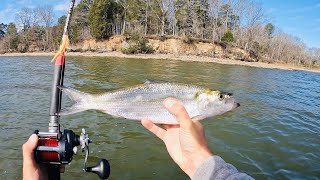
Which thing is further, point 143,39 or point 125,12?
point 125,12

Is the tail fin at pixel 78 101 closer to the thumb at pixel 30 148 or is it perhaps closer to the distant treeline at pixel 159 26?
the thumb at pixel 30 148

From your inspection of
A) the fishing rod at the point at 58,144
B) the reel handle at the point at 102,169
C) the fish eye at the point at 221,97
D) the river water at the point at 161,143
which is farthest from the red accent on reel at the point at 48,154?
the river water at the point at 161,143

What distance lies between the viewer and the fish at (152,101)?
3789 millimetres

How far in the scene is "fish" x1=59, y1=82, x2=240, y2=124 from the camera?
379 cm

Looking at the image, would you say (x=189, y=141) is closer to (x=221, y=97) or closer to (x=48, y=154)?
(x=221, y=97)

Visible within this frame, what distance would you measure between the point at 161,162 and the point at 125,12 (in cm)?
8231

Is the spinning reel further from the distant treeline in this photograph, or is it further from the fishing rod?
the distant treeline

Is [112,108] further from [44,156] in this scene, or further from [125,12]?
[125,12]

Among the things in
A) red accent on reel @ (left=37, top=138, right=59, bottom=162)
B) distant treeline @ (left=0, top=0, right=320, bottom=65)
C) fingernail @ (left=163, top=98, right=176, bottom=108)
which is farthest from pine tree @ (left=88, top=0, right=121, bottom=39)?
fingernail @ (left=163, top=98, right=176, bottom=108)

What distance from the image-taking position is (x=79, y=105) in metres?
3.83

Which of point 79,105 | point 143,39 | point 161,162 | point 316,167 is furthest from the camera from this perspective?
point 143,39

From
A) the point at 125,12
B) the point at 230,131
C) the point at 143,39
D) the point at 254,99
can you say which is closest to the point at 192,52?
the point at 143,39

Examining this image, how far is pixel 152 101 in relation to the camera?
3844mm

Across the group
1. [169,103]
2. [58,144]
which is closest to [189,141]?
[169,103]
